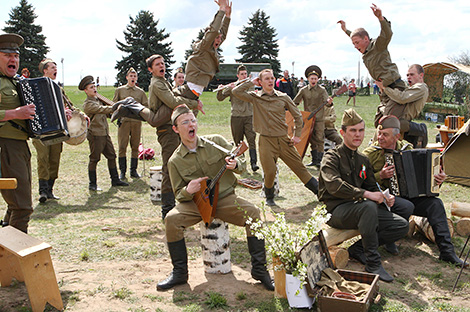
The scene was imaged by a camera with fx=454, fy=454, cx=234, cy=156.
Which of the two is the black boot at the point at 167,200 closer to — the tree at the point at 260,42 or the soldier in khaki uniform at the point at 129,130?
the soldier in khaki uniform at the point at 129,130

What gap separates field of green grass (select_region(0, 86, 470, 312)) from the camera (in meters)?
4.34

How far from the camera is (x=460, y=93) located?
913 inches

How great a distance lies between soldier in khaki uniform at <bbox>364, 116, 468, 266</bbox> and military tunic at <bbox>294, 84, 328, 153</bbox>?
496 centimetres

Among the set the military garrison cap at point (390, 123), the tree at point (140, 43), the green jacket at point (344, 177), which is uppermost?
the tree at point (140, 43)

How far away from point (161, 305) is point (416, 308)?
243 centimetres

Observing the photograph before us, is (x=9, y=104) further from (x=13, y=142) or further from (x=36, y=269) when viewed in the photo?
(x=36, y=269)

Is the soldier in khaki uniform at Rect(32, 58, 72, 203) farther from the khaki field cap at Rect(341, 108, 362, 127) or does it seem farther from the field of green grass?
the khaki field cap at Rect(341, 108, 362, 127)

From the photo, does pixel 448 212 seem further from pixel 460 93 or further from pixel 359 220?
pixel 460 93

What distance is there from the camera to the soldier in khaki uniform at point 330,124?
36.7ft

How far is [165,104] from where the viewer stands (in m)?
6.54

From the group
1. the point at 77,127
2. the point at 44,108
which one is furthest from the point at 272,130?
the point at 44,108

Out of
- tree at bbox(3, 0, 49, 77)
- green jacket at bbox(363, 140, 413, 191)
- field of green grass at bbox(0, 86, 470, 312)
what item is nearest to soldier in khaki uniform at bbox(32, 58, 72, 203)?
field of green grass at bbox(0, 86, 470, 312)

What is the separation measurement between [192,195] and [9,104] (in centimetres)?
218

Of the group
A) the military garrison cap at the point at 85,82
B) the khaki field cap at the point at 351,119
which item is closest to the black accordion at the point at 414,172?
the khaki field cap at the point at 351,119
